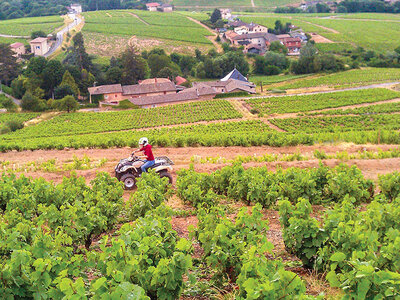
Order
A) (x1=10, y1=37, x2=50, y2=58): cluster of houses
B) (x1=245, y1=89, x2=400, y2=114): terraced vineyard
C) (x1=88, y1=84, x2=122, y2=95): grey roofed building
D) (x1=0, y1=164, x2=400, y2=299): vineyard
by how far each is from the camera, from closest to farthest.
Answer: (x1=0, y1=164, x2=400, y2=299): vineyard
(x1=245, y1=89, x2=400, y2=114): terraced vineyard
(x1=88, y1=84, x2=122, y2=95): grey roofed building
(x1=10, y1=37, x2=50, y2=58): cluster of houses

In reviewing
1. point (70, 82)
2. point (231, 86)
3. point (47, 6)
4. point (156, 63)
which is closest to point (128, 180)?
point (231, 86)

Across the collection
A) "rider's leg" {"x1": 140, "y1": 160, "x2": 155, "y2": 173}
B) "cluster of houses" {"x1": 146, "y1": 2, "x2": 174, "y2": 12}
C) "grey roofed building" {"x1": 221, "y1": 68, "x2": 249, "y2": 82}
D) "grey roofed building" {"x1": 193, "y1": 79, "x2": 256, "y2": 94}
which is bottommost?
"grey roofed building" {"x1": 193, "y1": 79, "x2": 256, "y2": 94}

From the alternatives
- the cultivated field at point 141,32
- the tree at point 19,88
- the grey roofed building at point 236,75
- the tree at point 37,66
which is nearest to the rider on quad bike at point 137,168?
the tree at point 19,88

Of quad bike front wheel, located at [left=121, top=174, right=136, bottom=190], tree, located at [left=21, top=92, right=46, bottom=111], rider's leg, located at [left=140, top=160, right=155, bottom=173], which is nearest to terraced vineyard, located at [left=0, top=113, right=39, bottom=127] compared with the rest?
tree, located at [left=21, top=92, right=46, bottom=111]

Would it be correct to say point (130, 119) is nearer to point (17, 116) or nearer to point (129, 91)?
point (129, 91)

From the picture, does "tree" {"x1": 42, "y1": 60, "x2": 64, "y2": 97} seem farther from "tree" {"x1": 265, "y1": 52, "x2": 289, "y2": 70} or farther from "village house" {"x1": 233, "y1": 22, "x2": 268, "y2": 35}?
"village house" {"x1": 233, "y1": 22, "x2": 268, "y2": 35}

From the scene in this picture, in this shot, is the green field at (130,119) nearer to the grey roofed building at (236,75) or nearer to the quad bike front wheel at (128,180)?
the grey roofed building at (236,75)
